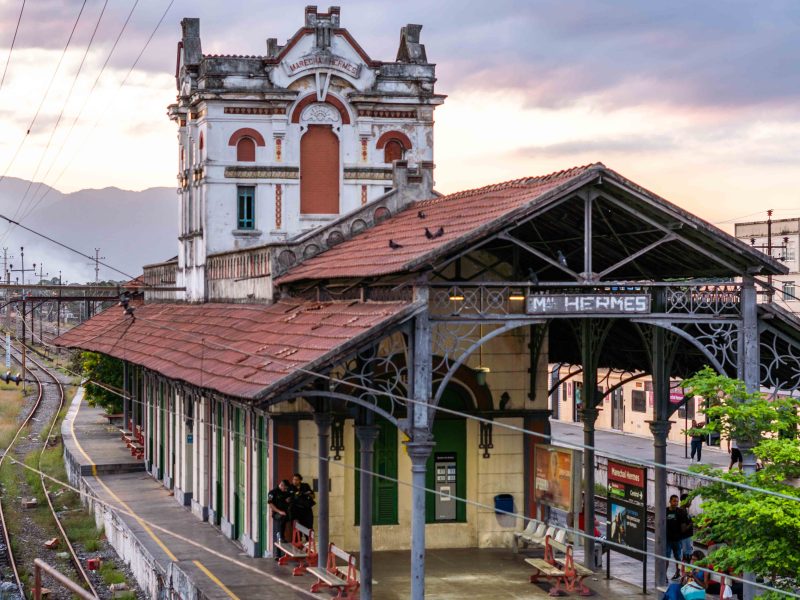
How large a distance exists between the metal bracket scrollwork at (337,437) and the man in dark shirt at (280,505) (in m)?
1.16

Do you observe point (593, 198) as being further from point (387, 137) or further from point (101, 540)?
point (387, 137)

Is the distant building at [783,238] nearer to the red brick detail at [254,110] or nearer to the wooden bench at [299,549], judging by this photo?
the red brick detail at [254,110]

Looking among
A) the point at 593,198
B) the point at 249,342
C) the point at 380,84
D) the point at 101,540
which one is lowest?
the point at 101,540

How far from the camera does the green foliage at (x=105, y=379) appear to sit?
46781 millimetres

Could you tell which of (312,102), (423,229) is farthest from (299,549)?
(312,102)

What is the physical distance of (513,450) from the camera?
2372 cm

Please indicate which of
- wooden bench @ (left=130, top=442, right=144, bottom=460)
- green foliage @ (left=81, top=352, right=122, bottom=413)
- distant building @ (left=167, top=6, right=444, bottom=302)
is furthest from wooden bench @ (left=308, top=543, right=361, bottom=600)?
green foliage @ (left=81, top=352, right=122, bottom=413)

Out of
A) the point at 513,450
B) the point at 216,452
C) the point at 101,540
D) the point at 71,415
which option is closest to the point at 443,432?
the point at 513,450

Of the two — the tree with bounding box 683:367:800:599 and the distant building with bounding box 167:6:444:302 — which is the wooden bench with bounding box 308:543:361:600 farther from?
the distant building with bounding box 167:6:444:302

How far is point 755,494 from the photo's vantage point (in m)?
14.9

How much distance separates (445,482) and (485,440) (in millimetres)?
1034

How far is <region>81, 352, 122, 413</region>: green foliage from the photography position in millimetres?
46781

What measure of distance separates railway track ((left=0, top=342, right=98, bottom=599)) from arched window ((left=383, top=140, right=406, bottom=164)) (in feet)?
45.0

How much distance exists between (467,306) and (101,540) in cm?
1253
